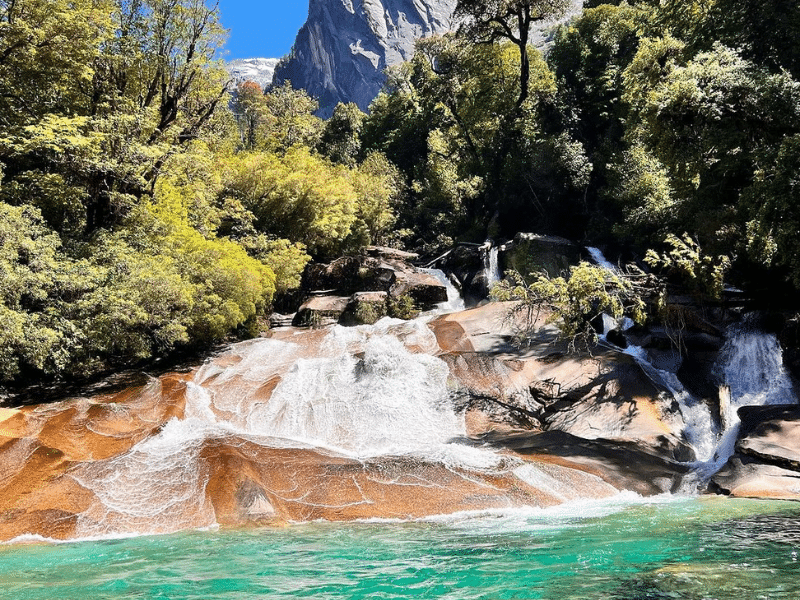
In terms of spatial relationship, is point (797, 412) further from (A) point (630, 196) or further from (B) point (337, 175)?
(B) point (337, 175)

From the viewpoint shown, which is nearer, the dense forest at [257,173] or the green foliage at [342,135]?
the dense forest at [257,173]

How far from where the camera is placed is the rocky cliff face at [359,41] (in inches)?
4690

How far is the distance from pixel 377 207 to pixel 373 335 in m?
16.0

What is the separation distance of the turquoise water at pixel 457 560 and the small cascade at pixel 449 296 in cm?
1717

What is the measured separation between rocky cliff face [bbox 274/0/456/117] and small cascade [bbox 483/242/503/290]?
97.1 meters

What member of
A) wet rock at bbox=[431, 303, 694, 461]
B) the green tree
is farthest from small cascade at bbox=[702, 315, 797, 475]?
the green tree

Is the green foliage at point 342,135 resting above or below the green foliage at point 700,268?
above

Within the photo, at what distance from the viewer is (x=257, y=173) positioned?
90.9 ft

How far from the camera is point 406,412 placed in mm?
14352

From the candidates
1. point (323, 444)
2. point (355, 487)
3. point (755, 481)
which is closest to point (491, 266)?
point (323, 444)

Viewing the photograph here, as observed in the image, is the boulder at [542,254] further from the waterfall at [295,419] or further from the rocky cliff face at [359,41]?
the rocky cliff face at [359,41]

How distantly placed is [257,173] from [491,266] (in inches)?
485

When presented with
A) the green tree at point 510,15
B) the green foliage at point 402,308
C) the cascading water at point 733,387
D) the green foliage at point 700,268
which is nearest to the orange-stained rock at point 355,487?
the cascading water at point 733,387

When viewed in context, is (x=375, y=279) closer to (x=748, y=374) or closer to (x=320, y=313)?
(x=320, y=313)
